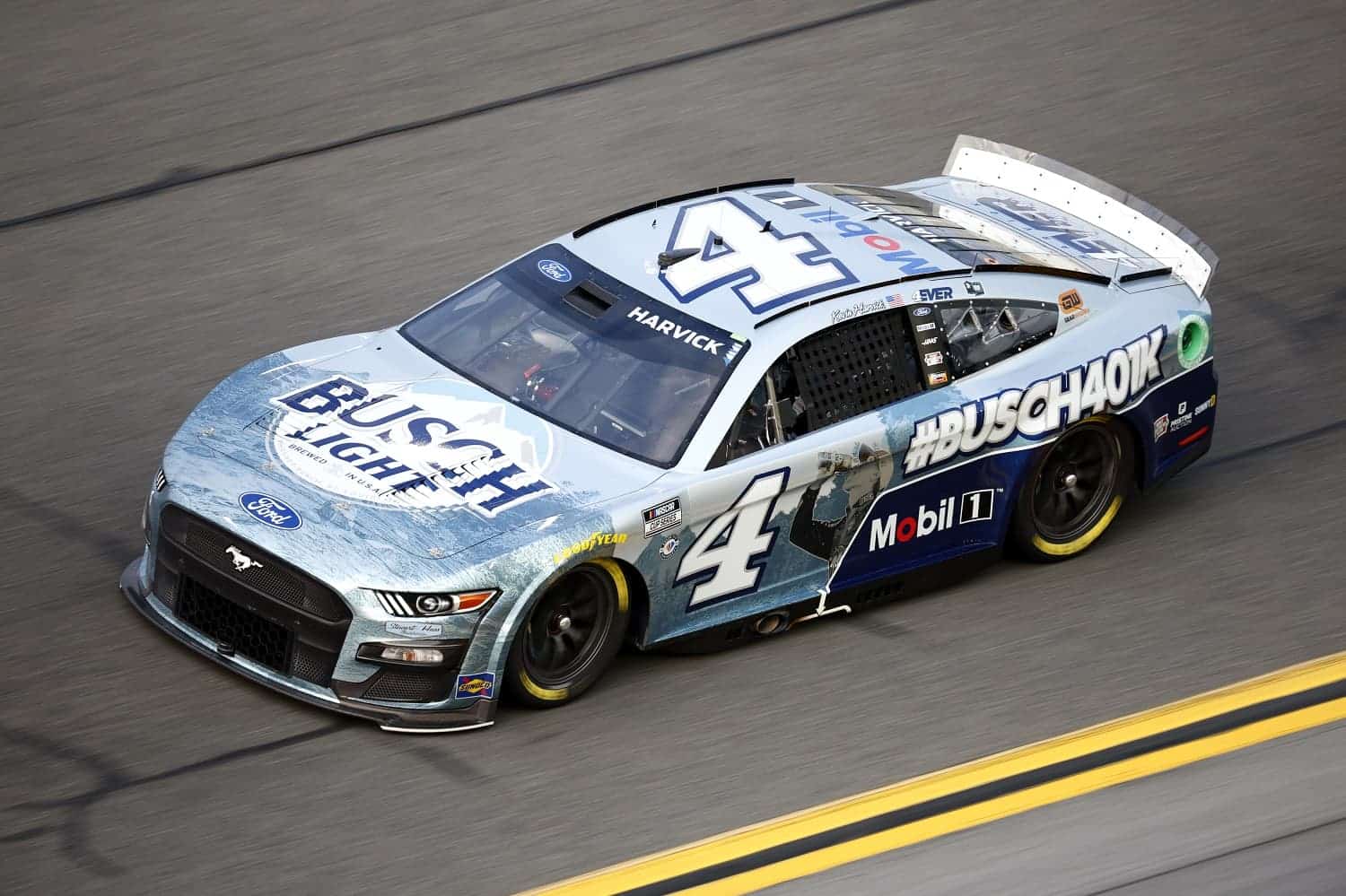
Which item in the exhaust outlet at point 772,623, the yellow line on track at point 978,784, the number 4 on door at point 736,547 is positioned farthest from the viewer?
the exhaust outlet at point 772,623

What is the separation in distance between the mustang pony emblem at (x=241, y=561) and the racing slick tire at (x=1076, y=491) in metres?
3.34

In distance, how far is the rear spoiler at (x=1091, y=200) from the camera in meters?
8.73

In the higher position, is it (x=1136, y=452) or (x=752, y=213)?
(x=752, y=213)

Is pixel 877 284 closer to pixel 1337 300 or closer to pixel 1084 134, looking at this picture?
pixel 1337 300

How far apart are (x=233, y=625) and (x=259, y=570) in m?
0.33

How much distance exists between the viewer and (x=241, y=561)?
259 inches

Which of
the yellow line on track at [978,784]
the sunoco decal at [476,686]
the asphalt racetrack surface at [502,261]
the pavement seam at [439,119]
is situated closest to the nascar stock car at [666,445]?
the sunoco decal at [476,686]

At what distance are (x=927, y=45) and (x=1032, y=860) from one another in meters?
8.06

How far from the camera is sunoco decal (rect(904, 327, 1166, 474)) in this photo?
24.9ft

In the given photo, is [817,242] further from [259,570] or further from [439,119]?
[439,119]

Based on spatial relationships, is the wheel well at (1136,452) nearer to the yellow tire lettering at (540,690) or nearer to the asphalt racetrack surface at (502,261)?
the asphalt racetrack surface at (502,261)

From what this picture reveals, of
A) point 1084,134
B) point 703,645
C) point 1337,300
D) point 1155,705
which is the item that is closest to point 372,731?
point 703,645

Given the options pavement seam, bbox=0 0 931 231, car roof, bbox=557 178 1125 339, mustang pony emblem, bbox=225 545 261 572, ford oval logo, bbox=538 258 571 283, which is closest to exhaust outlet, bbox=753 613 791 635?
car roof, bbox=557 178 1125 339

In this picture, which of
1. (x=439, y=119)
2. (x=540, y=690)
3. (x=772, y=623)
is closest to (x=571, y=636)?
(x=540, y=690)
